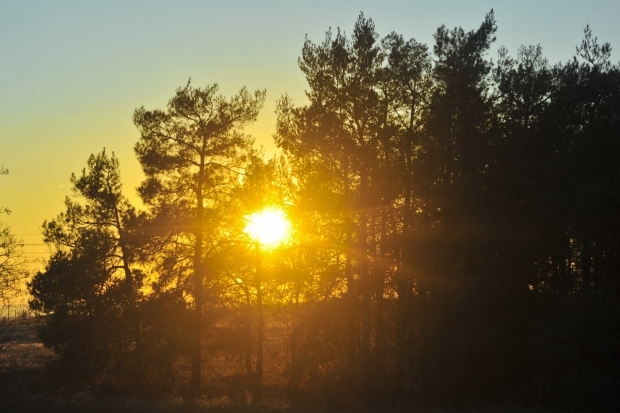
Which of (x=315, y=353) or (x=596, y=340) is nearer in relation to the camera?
(x=596, y=340)

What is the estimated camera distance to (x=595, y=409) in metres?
24.4

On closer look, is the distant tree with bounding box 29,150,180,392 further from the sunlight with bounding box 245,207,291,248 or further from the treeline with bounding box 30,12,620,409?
the sunlight with bounding box 245,207,291,248

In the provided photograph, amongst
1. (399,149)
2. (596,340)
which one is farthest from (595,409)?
(399,149)

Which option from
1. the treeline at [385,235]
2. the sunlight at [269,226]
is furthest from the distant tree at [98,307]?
the sunlight at [269,226]

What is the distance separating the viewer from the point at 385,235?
2988 centimetres

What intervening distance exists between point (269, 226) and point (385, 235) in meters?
5.43

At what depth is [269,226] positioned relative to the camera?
30.9 m

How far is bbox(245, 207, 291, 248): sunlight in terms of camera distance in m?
29.5

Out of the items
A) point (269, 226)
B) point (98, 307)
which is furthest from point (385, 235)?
point (98, 307)

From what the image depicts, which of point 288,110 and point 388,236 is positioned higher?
point 288,110

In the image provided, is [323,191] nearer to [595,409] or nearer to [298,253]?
[298,253]

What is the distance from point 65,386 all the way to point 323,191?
46.0 ft

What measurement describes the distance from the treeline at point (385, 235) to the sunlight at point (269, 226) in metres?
0.50

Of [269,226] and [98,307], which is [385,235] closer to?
[269,226]
